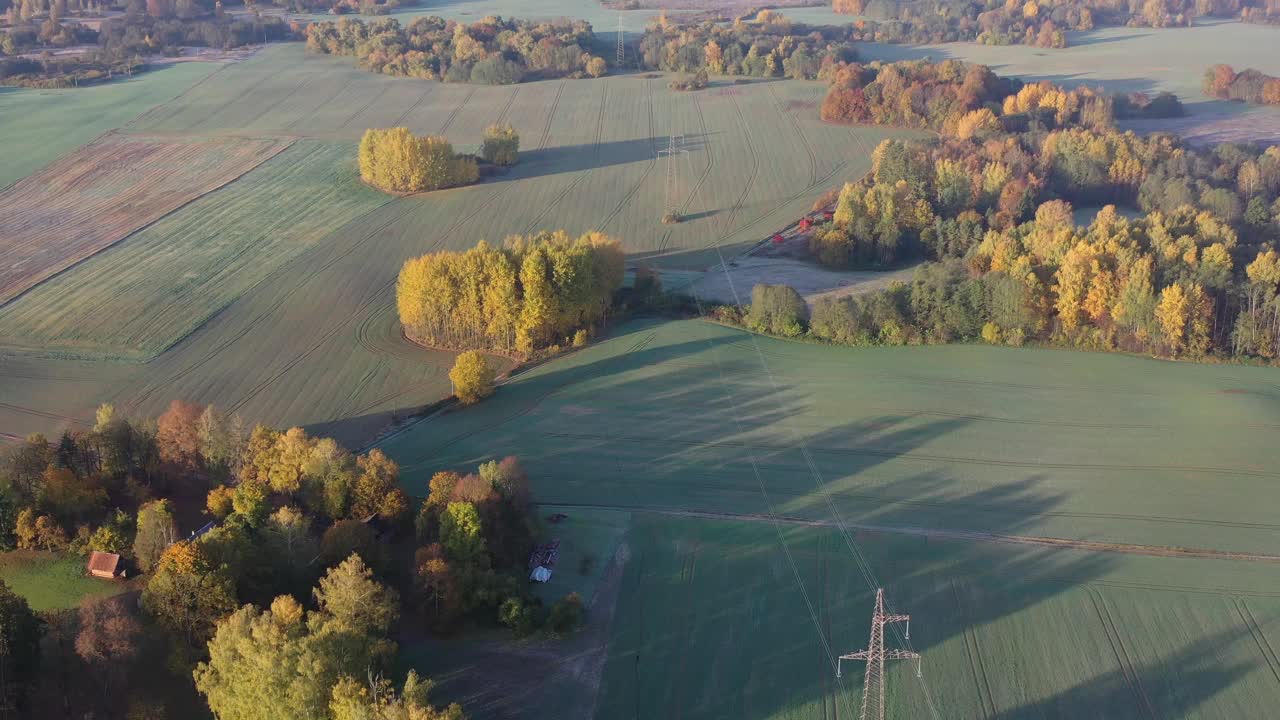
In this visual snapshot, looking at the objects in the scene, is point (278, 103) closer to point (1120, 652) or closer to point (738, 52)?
point (738, 52)

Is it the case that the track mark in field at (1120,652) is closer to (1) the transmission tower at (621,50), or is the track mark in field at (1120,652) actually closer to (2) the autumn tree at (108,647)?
(2) the autumn tree at (108,647)

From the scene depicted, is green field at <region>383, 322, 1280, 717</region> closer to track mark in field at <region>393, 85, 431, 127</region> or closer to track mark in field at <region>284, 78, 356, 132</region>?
track mark in field at <region>393, 85, 431, 127</region>

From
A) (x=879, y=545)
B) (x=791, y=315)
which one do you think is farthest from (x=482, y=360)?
(x=879, y=545)

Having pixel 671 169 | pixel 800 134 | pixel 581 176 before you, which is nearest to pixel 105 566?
pixel 581 176

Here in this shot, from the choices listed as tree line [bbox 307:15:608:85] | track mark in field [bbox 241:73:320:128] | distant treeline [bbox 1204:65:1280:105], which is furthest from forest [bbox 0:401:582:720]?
distant treeline [bbox 1204:65:1280:105]

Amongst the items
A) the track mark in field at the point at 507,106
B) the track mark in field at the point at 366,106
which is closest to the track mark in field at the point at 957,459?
the track mark in field at the point at 507,106

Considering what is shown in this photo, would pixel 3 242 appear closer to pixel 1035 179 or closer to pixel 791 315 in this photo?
pixel 791 315
